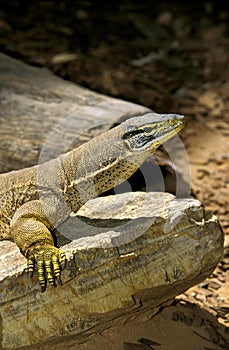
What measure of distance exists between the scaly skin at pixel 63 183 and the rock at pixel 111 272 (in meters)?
0.12

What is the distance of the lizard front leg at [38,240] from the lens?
152 inches

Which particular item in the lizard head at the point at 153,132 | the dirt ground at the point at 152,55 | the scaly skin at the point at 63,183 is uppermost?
the lizard head at the point at 153,132

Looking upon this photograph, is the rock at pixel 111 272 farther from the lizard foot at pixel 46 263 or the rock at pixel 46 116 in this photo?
the rock at pixel 46 116

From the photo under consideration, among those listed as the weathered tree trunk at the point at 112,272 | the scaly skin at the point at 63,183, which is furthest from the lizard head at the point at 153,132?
the weathered tree trunk at the point at 112,272

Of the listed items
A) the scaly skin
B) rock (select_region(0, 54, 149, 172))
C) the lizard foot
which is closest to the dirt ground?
rock (select_region(0, 54, 149, 172))

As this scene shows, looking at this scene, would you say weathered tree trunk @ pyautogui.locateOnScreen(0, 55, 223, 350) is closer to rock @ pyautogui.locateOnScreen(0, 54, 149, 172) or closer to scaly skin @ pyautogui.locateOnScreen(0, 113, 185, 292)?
scaly skin @ pyautogui.locateOnScreen(0, 113, 185, 292)

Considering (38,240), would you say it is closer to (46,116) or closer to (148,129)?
(148,129)

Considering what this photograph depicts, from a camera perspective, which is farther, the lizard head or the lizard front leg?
the lizard head

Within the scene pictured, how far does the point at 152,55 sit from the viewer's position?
30.2 feet

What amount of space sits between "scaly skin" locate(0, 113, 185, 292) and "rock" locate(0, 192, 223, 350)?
0.12 meters

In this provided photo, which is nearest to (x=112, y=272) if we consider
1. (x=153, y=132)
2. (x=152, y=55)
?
(x=153, y=132)

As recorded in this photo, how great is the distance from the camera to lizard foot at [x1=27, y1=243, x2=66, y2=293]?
3857 millimetres

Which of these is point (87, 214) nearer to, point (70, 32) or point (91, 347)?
point (91, 347)

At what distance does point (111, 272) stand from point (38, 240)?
0.54 metres
